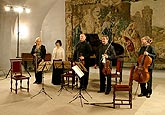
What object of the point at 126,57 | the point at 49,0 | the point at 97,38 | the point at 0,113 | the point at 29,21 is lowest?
the point at 0,113

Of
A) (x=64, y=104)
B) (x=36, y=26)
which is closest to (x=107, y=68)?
(x=64, y=104)

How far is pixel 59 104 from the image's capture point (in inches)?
244

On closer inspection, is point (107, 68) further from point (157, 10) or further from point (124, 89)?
point (157, 10)

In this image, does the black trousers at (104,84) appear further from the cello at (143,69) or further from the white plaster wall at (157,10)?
the white plaster wall at (157,10)

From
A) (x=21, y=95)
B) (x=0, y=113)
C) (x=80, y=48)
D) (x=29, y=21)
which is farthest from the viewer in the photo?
(x=29, y=21)

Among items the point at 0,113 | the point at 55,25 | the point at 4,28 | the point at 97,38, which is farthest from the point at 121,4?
the point at 0,113

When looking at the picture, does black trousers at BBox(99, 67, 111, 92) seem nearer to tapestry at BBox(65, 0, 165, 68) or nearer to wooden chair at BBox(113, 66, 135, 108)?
wooden chair at BBox(113, 66, 135, 108)

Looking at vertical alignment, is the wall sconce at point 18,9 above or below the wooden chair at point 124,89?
above

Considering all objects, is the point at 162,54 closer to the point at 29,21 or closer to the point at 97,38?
the point at 97,38

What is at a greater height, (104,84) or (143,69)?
(143,69)

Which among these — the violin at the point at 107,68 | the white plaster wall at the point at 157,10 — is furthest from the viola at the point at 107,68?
the white plaster wall at the point at 157,10

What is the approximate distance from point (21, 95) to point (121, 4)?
597 centimetres

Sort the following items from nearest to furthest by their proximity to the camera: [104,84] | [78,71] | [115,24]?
[78,71] → [104,84] → [115,24]

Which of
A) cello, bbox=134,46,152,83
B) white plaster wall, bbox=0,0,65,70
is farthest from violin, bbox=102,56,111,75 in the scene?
white plaster wall, bbox=0,0,65,70
